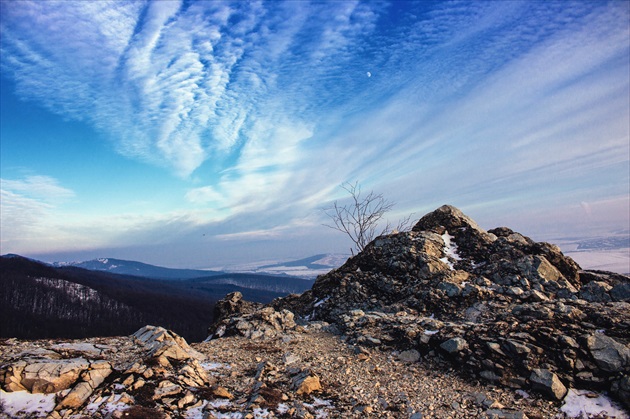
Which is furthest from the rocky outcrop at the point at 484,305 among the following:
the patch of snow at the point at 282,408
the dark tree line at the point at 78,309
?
the dark tree line at the point at 78,309

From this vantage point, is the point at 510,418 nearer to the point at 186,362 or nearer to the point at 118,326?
the point at 186,362

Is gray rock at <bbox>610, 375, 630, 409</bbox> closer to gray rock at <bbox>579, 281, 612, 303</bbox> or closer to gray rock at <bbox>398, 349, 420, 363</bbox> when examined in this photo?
gray rock at <bbox>398, 349, 420, 363</bbox>

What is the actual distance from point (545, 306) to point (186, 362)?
48.5 feet

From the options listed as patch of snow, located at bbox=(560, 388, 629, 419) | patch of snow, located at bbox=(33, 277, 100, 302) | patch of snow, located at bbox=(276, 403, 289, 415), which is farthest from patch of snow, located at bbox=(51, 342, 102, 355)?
patch of snow, located at bbox=(33, 277, 100, 302)

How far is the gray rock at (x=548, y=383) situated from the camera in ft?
31.8

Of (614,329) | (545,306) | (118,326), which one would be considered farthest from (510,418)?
(118,326)

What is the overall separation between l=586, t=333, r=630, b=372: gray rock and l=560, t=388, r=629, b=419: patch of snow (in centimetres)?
107

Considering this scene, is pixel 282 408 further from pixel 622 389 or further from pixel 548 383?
pixel 622 389

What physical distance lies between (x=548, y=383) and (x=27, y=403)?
14.4 meters

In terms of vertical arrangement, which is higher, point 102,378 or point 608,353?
point 102,378

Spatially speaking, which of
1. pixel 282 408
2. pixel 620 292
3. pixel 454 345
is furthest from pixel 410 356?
pixel 620 292

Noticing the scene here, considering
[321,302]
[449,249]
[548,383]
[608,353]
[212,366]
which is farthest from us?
[449,249]

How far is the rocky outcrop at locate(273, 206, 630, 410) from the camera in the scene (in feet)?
35.0

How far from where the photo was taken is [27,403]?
8.02 metres
